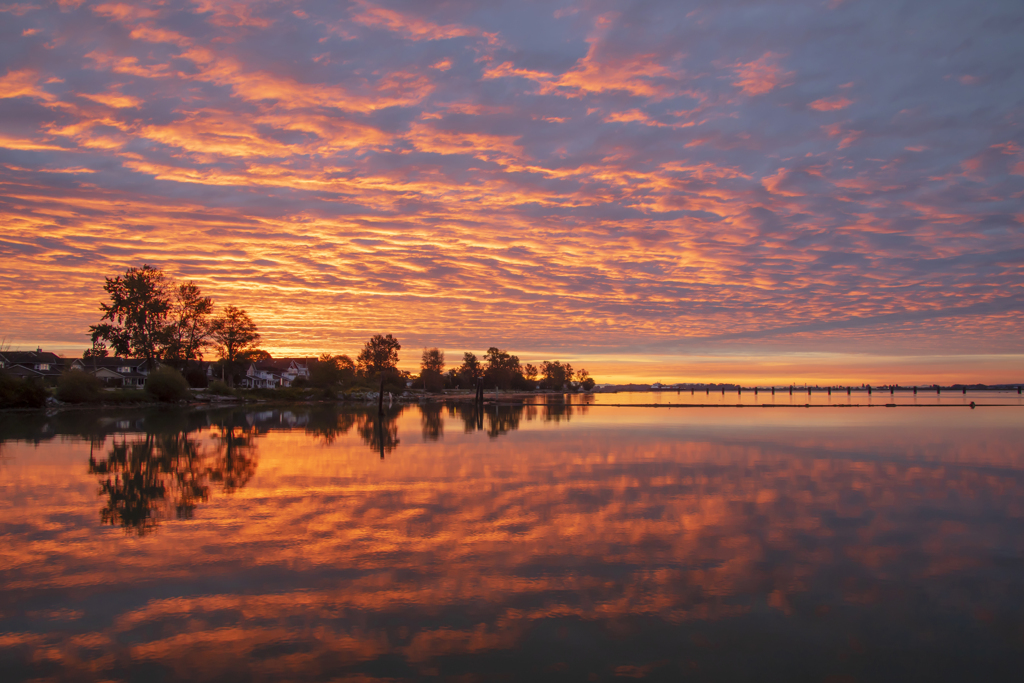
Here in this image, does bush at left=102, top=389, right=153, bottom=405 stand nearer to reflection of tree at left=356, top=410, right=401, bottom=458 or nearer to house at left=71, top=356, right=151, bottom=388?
house at left=71, top=356, right=151, bottom=388

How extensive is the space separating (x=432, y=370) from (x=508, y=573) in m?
164

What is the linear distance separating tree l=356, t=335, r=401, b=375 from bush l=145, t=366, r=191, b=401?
8701cm

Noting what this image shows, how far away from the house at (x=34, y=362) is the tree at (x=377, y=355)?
66.0m

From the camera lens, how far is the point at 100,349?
264 ft

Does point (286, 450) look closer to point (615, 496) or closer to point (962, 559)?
point (615, 496)

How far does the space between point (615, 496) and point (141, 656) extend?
1151 cm

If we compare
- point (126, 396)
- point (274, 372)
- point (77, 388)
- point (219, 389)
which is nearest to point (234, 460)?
point (77, 388)

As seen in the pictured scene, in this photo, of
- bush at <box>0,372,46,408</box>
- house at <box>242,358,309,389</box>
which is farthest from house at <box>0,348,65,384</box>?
bush at <box>0,372,46,408</box>

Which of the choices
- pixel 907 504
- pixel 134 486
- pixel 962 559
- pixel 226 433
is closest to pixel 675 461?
pixel 907 504

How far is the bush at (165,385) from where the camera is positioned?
2623 inches

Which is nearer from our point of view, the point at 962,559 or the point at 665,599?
the point at 665,599

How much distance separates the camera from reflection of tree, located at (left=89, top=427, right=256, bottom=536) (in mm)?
14008

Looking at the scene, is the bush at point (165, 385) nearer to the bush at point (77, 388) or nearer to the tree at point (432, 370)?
the bush at point (77, 388)

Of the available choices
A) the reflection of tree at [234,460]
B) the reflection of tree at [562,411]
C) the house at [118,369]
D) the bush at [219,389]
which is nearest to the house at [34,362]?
the house at [118,369]
